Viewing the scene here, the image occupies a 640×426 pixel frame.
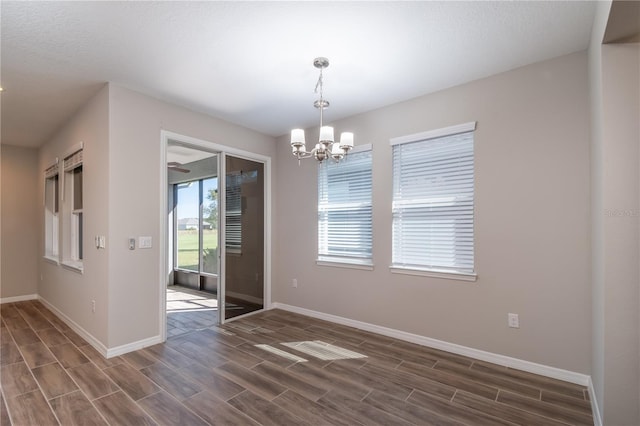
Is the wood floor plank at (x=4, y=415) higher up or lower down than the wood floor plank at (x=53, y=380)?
higher up

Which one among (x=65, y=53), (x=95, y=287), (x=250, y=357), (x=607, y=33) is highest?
(x=65, y=53)

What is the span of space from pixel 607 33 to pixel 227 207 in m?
3.96

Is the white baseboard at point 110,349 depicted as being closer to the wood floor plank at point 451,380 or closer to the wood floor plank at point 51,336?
the wood floor plank at point 51,336

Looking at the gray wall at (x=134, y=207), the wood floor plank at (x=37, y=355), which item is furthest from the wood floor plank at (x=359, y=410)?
the wood floor plank at (x=37, y=355)

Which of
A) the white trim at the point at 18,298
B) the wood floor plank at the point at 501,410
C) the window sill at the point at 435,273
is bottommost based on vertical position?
the white trim at the point at 18,298

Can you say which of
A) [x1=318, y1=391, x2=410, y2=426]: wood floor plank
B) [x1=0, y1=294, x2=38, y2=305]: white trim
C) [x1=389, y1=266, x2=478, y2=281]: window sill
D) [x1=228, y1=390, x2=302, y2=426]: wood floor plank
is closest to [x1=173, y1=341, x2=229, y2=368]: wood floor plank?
[x1=228, y1=390, x2=302, y2=426]: wood floor plank

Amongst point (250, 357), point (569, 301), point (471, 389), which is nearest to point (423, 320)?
point (471, 389)

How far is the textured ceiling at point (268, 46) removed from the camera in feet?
6.64

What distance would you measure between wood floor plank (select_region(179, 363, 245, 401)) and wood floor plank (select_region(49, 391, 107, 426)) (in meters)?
0.68

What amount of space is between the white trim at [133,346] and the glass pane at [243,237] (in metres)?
0.94

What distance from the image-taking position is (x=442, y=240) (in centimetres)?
319

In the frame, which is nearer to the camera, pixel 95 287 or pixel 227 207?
pixel 95 287

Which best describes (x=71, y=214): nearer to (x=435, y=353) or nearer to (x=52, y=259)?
(x=52, y=259)

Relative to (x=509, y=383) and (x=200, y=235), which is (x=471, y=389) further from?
(x=200, y=235)
